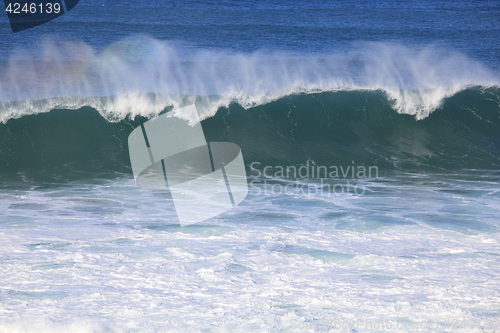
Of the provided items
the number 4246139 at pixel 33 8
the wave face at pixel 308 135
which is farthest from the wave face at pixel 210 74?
the number 4246139 at pixel 33 8

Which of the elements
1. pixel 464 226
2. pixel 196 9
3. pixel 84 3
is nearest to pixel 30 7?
pixel 84 3

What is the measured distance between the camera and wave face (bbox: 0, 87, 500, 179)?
8.45 m

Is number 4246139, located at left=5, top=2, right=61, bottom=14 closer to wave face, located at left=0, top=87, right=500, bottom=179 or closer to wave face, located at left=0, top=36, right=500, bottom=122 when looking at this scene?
wave face, located at left=0, top=36, right=500, bottom=122

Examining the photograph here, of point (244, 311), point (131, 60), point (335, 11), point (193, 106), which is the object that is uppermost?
point (335, 11)

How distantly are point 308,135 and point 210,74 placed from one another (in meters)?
9.88

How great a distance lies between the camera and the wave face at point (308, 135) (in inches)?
332

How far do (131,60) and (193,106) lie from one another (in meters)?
11.3

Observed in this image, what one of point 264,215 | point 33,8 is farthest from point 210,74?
point 33,8

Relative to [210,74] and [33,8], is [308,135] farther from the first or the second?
[33,8]

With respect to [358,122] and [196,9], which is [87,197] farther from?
[196,9]

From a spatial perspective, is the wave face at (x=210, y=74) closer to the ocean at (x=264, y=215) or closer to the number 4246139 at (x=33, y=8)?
the ocean at (x=264, y=215)

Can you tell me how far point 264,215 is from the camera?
5395mm

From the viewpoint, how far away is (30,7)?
3300cm

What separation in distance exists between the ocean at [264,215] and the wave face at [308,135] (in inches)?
1.9
